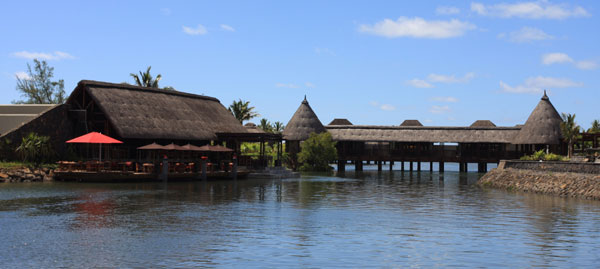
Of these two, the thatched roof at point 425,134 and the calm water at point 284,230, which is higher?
the thatched roof at point 425,134

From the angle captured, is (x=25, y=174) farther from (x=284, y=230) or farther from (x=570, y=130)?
(x=570, y=130)

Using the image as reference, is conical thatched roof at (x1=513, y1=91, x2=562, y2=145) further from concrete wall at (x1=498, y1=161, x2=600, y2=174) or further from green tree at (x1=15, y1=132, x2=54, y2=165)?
green tree at (x1=15, y1=132, x2=54, y2=165)

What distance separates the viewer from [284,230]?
23766 millimetres

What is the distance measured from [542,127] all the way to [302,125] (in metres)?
26.9

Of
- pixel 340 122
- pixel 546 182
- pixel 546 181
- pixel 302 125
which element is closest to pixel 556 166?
pixel 546 181

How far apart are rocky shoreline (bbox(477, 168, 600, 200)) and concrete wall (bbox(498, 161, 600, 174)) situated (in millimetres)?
277

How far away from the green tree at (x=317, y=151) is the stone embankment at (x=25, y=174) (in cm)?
3378

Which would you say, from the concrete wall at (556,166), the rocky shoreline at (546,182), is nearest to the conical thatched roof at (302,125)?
the rocky shoreline at (546,182)

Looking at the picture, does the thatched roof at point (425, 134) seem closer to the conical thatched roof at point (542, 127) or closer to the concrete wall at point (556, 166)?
the conical thatched roof at point (542, 127)

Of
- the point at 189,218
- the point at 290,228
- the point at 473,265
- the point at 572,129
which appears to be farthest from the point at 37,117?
the point at 572,129

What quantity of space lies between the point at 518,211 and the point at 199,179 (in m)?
27.5

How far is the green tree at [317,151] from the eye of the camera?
75.9 m

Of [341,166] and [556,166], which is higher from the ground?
Answer: [556,166]

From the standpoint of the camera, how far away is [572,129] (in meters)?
66.2
